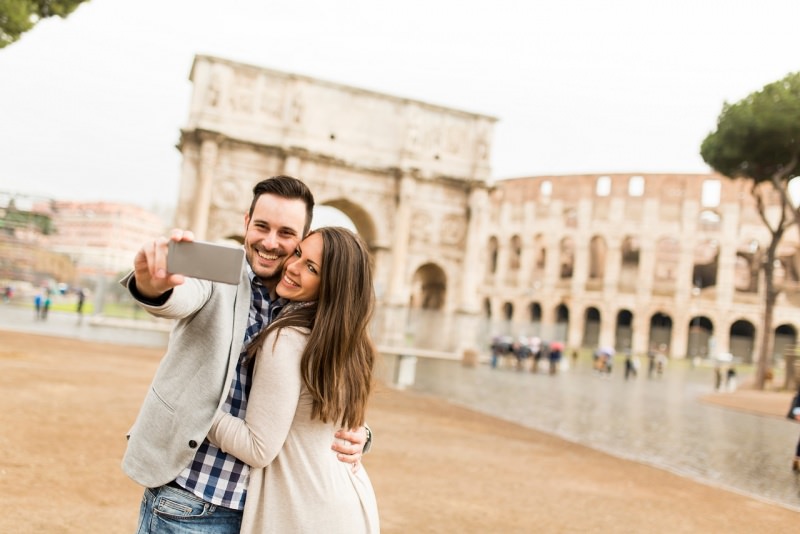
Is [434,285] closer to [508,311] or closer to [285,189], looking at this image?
[508,311]

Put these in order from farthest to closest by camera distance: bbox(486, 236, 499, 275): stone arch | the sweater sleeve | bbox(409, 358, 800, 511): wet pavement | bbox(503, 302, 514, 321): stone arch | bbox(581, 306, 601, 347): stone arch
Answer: bbox(486, 236, 499, 275): stone arch → bbox(503, 302, 514, 321): stone arch → bbox(581, 306, 601, 347): stone arch → bbox(409, 358, 800, 511): wet pavement → the sweater sleeve

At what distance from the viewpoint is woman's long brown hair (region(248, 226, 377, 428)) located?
1.76 meters

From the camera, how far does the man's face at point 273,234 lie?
1.93m

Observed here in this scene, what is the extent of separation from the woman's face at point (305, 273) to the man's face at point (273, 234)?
9cm

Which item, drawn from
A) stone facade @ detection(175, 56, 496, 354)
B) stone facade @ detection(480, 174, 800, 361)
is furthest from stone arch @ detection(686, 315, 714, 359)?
stone facade @ detection(175, 56, 496, 354)

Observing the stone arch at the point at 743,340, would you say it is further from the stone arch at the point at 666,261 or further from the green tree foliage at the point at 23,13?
the green tree foliage at the point at 23,13

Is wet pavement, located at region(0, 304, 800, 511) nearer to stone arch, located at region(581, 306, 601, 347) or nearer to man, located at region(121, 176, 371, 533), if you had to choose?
man, located at region(121, 176, 371, 533)

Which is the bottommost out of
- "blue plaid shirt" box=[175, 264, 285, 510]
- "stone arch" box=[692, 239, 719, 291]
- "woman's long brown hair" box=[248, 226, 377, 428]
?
"blue plaid shirt" box=[175, 264, 285, 510]

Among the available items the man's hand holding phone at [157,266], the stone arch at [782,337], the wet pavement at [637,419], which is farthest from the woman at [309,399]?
the stone arch at [782,337]

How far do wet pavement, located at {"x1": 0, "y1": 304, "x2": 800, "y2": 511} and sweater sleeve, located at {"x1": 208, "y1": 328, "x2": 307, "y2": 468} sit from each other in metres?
6.17

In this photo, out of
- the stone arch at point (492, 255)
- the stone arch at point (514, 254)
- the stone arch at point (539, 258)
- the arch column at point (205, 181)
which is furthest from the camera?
the stone arch at point (492, 255)

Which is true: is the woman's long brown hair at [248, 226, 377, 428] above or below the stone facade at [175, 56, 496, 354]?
below

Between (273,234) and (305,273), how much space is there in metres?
0.18

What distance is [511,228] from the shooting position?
161 feet
